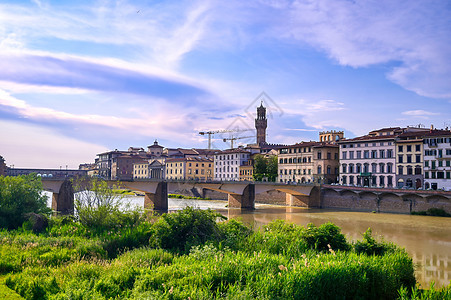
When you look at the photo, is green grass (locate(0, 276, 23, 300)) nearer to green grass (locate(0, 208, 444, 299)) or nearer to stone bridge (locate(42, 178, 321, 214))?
green grass (locate(0, 208, 444, 299))

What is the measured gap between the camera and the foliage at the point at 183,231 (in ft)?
73.4

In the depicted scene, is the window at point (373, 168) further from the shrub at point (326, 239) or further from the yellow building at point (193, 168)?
the yellow building at point (193, 168)

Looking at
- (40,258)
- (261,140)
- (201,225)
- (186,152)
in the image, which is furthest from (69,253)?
(261,140)

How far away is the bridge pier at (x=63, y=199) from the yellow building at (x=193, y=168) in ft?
162

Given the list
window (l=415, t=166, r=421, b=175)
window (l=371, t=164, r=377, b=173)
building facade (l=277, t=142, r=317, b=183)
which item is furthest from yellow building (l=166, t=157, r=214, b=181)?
window (l=415, t=166, r=421, b=175)

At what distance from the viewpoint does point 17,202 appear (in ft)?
112

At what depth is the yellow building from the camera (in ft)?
392

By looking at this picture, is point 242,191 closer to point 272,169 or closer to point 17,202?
point 272,169

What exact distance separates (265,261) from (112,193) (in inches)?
891

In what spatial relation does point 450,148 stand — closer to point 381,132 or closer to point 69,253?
point 381,132

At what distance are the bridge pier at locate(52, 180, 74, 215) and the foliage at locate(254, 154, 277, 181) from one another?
43.1m

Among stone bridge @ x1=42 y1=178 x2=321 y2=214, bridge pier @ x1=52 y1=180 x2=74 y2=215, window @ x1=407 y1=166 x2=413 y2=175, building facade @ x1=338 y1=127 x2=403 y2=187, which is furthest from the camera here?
stone bridge @ x1=42 y1=178 x2=321 y2=214

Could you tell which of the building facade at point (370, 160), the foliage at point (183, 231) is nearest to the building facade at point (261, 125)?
the building facade at point (370, 160)

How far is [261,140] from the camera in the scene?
150 m
